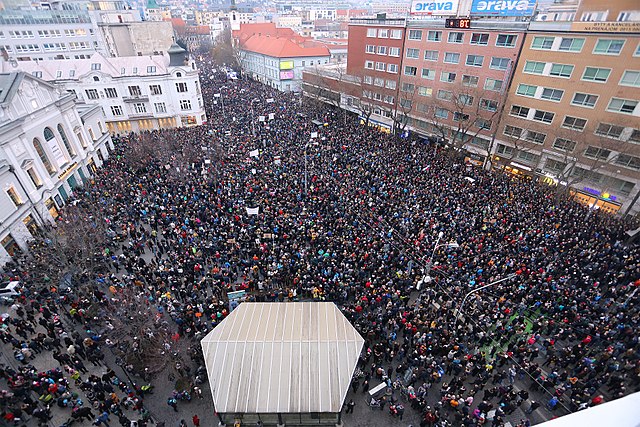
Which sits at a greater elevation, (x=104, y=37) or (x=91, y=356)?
(x=104, y=37)

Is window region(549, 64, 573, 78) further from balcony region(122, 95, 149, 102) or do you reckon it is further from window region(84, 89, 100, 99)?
window region(84, 89, 100, 99)

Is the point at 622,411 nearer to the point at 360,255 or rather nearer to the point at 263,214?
the point at 360,255

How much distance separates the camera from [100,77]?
144 ft

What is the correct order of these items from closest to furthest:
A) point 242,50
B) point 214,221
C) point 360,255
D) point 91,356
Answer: point 91,356
point 360,255
point 214,221
point 242,50

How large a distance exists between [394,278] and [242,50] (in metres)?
84.2

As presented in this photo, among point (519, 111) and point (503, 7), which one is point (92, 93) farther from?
point (519, 111)

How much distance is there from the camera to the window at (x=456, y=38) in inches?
1446

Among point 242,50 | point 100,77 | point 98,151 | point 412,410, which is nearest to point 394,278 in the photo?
point 412,410

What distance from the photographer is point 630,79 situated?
A: 2662 centimetres

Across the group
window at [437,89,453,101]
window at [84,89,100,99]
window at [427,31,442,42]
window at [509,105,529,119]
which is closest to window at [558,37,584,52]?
window at [509,105,529,119]

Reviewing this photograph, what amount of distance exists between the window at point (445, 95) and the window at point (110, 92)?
1779 inches

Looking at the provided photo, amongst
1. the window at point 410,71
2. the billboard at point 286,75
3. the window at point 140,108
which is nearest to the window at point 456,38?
the window at point 410,71

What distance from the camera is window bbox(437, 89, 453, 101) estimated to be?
39.4 meters

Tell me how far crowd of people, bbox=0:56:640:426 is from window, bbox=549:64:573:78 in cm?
1067
